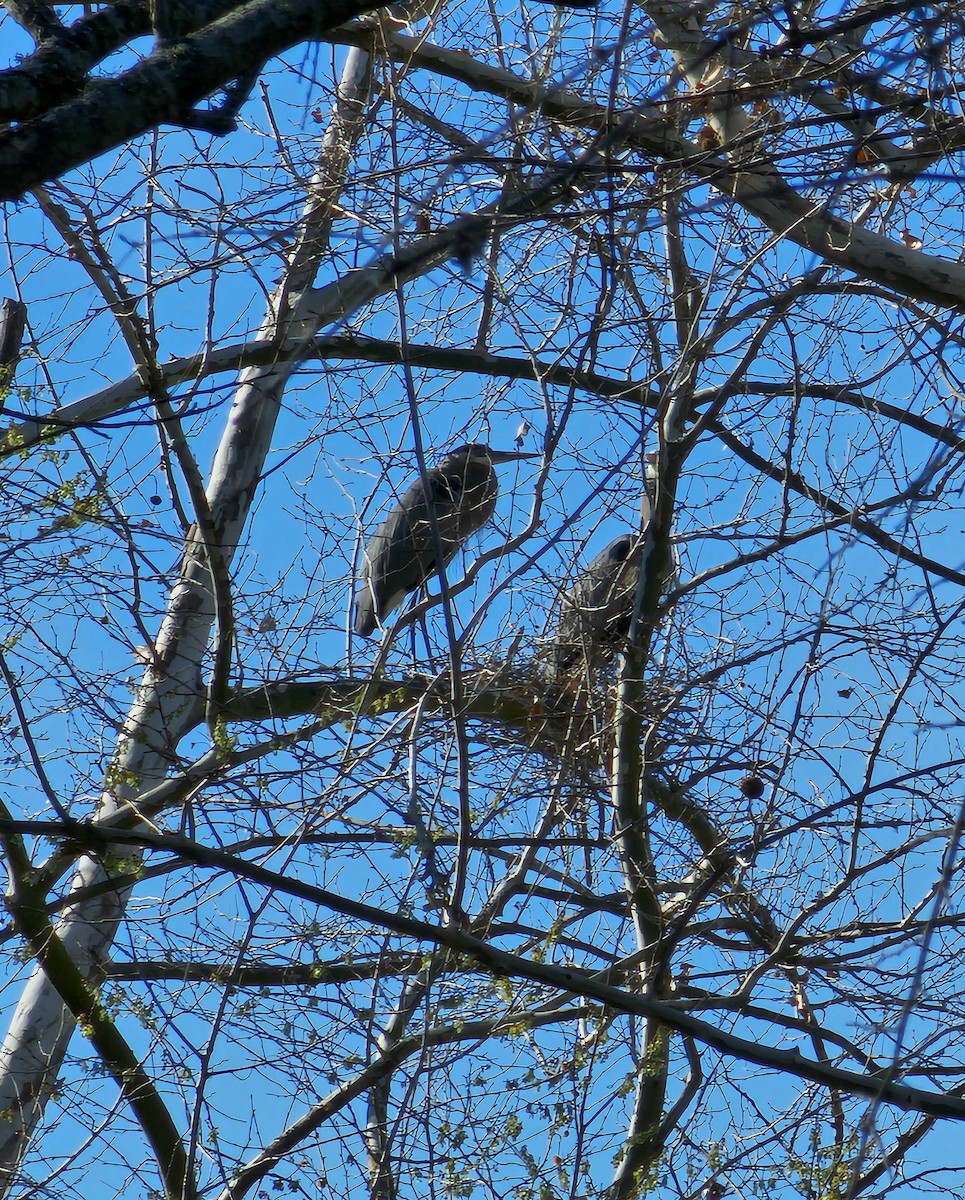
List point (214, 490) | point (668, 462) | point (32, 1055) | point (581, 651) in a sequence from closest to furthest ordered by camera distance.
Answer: point (668, 462) < point (581, 651) < point (32, 1055) < point (214, 490)

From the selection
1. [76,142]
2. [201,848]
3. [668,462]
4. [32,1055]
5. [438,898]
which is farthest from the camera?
[32,1055]

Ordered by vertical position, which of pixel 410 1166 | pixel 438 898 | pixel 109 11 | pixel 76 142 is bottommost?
pixel 410 1166

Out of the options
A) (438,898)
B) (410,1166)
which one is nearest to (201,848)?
(438,898)

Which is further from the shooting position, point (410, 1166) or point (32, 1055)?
point (32, 1055)

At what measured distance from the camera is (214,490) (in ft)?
22.4

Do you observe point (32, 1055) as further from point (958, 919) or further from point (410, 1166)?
point (958, 919)

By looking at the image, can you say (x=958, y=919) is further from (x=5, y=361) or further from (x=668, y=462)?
(x=5, y=361)

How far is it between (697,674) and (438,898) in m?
1.81

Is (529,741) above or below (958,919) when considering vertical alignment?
above

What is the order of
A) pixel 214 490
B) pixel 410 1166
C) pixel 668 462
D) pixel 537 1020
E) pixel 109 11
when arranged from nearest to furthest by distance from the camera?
1. pixel 109 11
2. pixel 410 1166
3. pixel 537 1020
4. pixel 668 462
5. pixel 214 490

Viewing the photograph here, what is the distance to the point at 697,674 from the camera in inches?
187

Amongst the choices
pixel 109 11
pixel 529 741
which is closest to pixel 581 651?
pixel 529 741

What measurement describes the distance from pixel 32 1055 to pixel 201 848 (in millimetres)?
3234

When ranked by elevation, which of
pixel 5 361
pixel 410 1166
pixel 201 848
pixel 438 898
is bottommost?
pixel 410 1166
